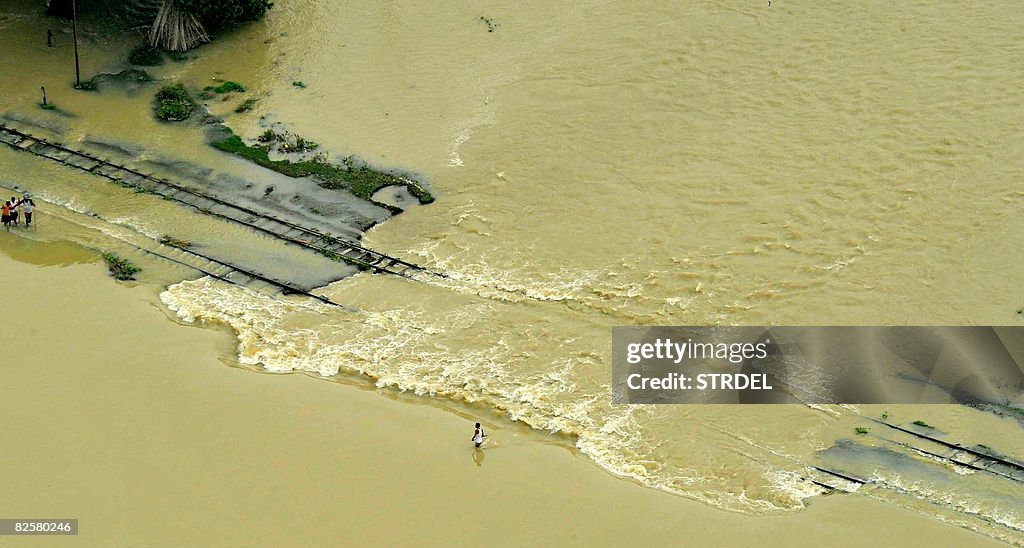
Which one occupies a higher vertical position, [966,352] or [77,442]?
[966,352]

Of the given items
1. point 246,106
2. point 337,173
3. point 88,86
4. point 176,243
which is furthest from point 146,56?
point 176,243

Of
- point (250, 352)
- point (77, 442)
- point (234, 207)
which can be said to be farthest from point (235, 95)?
point (77, 442)

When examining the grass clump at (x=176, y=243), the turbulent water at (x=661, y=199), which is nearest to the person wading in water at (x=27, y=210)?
the turbulent water at (x=661, y=199)

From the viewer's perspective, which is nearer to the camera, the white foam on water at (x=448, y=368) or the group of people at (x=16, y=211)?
the white foam on water at (x=448, y=368)

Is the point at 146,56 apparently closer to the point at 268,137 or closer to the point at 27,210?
the point at 268,137

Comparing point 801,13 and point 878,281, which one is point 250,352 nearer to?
point 878,281

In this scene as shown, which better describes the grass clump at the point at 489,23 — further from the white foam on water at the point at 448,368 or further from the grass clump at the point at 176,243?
the white foam on water at the point at 448,368
